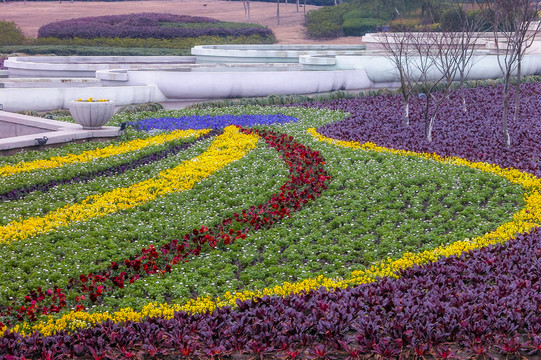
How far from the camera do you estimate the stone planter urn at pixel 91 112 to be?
43.0 ft

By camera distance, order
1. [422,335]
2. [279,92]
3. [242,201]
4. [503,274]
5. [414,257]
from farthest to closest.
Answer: [279,92], [242,201], [414,257], [503,274], [422,335]

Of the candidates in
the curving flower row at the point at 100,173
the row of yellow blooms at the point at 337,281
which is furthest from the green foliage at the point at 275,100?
the row of yellow blooms at the point at 337,281

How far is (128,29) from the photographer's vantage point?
40.3 metres

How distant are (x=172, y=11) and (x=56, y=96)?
42821 mm

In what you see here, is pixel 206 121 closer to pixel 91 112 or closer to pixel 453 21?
pixel 91 112

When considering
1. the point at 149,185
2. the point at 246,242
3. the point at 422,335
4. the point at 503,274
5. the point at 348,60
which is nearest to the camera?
the point at 422,335

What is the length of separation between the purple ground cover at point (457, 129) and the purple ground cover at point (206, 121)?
1605mm

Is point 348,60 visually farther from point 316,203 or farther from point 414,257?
point 414,257

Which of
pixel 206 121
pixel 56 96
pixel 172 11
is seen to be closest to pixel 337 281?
pixel 206 121

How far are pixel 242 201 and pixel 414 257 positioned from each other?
9.92ft

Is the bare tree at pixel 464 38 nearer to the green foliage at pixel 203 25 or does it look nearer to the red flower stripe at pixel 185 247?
the red flower stripe at pixel 185 247

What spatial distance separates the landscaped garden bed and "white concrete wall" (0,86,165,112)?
3.73 m

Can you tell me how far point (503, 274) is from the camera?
21.7 feet

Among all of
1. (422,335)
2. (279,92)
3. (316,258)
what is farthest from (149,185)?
(279,92)
